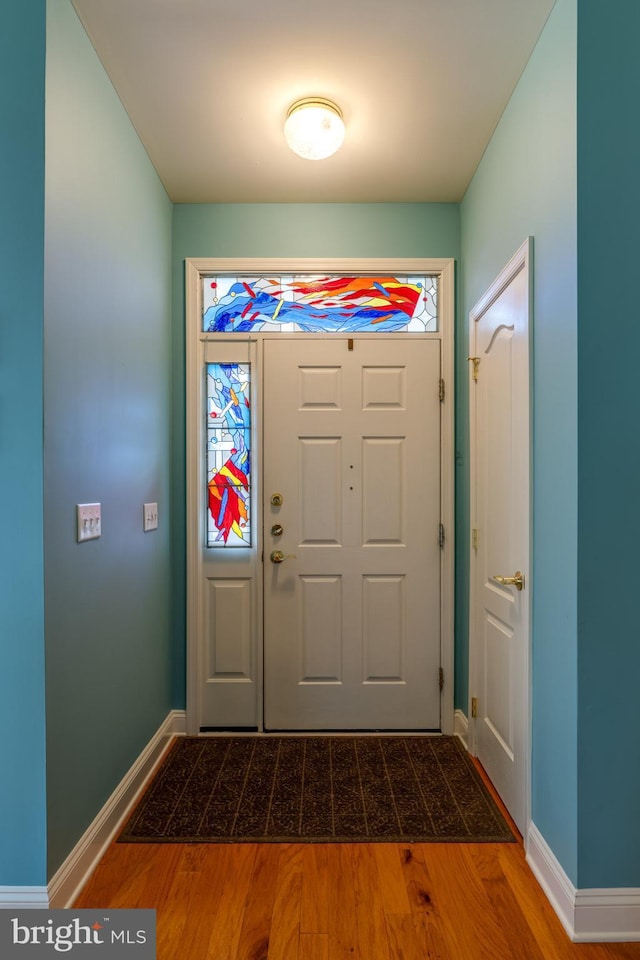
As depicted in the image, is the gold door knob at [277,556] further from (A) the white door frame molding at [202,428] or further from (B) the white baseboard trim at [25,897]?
(B) the white baseboard trim at [25,897]

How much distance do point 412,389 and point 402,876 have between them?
2016 mm

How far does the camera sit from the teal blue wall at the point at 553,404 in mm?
1533

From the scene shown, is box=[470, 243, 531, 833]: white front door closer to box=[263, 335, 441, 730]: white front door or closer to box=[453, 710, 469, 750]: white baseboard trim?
box=[453, 710, 469, 750]: white baseboard trim

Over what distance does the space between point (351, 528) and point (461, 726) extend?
111cm

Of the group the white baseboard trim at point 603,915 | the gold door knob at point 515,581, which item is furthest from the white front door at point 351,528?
the white baseboard trim at point 603,915

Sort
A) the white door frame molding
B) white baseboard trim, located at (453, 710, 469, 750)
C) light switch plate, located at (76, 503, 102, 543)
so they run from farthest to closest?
the white door frame molding, white baseboard trim, located at (453, 710, 469, 750), light switch plate, located at (76, 503, 102, 543)

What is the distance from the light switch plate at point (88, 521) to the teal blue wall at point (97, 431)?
3 cm

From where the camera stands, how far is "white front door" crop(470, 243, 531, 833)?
1898mm

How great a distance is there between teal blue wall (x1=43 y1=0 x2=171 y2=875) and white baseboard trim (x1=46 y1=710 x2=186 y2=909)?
0.05m

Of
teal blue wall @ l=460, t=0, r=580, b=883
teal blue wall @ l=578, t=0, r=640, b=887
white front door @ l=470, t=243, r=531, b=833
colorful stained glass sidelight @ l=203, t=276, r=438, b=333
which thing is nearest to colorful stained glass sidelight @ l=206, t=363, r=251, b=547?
colorful stained glass sidelight @ l=203, t=276, r=438, b=333

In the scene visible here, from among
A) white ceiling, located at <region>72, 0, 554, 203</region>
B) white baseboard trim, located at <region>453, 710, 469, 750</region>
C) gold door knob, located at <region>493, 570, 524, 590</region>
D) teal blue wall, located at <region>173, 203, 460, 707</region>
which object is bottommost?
white baseboard trim, located at <region>453, 710, 469, 750</region>

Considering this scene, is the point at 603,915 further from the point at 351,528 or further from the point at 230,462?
Answer: the point at 230,462

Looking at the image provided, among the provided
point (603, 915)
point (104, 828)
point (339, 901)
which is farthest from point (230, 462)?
point (603, 915)

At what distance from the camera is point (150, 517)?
2.41 m
